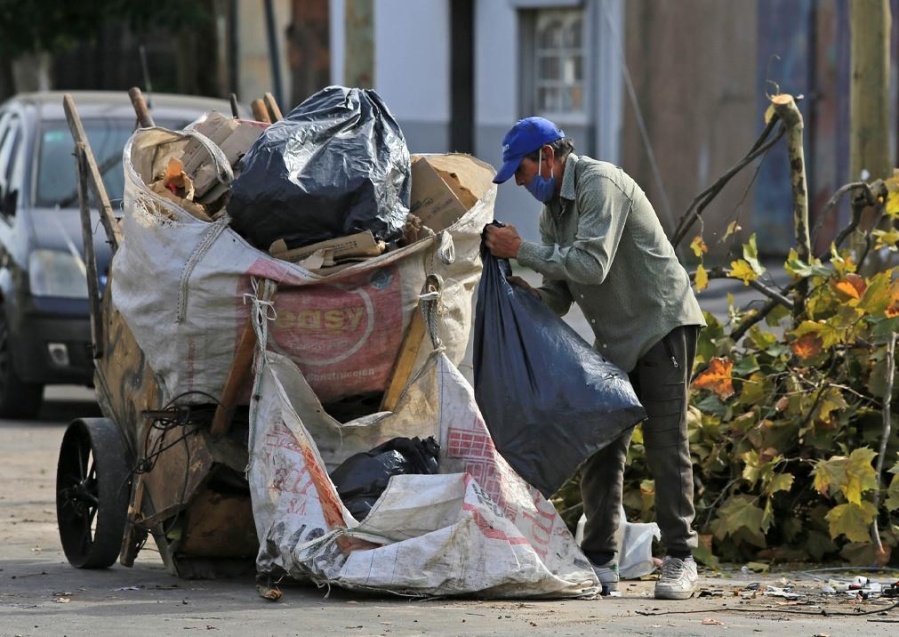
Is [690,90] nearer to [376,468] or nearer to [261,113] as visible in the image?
[261,113]

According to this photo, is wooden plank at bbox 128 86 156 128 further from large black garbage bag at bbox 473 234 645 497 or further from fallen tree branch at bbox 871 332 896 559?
fallen tree branch at bbox 871 332 896 559

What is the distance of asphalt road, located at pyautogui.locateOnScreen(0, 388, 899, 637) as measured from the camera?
17.2 feet

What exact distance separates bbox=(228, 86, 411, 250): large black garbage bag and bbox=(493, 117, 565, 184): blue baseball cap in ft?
1.36

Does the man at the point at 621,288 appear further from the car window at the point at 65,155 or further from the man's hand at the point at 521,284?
the car window at the point at 65,155

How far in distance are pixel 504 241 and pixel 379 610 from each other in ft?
4.21

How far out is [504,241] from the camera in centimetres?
591

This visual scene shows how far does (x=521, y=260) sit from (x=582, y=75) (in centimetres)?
1452

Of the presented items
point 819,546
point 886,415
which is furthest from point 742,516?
point 886,415

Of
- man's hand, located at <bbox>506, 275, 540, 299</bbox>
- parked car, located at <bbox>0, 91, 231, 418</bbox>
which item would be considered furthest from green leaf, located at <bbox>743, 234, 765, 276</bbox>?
parked car, located at <bbox>0, 91, 231, 418</bbox>

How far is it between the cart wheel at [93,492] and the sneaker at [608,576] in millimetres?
1682

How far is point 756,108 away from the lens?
61.8ft

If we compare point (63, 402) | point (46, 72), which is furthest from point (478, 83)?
point (63, 402)

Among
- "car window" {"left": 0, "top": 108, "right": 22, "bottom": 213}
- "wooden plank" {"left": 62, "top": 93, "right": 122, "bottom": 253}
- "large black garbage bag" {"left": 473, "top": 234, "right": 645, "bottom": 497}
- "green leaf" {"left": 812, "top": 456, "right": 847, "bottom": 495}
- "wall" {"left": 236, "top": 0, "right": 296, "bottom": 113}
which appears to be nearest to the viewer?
"large black garbage bag" {"left": 473, "top": 234, "right": 645, "bottom": 497}

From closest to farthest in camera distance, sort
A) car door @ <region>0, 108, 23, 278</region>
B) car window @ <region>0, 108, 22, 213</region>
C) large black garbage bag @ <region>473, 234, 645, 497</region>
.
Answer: large black garbage bag @ <region>473, 234, 645, 497</region> < car door @ <region>0, 108, 23, 278</region> < car window @ <region>0, 108, 22, 213</region>
